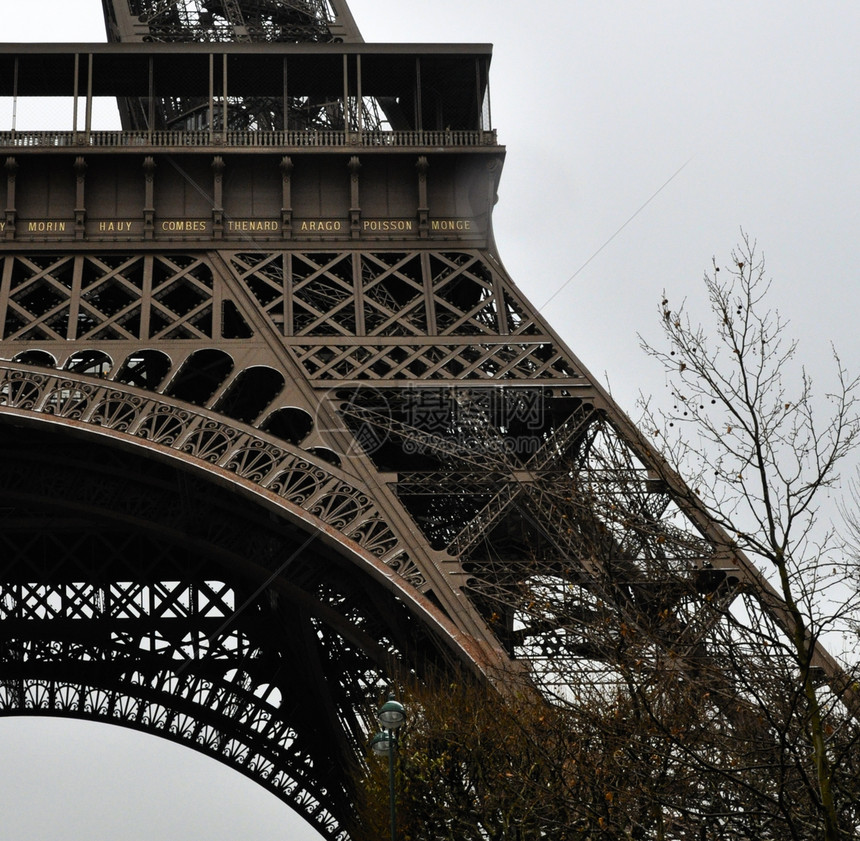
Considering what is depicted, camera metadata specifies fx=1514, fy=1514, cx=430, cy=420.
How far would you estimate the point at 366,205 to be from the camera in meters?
33.3

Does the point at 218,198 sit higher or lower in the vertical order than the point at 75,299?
higher

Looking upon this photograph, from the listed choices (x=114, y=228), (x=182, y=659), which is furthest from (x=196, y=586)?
(x=114, y=228)

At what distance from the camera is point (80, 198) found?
3256 cm

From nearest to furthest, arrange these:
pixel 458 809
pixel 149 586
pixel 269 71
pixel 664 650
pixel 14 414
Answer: pixel 664 650, pixel 458 809, pixel 14 414, pixel 269 71, pixel 149 586

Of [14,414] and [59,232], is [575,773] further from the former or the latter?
[59,232]

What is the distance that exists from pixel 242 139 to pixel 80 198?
12.5ft

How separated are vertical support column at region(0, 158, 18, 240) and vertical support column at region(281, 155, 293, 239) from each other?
5733 millimetres

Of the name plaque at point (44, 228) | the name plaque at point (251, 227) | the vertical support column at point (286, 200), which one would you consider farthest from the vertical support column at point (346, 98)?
the name plaque at point (44, 228)

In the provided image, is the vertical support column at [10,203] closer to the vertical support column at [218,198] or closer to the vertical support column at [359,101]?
the vertical support column at [218,198]

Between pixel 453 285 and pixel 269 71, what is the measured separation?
23.0 ft

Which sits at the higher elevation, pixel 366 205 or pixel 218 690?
pixel 366 205

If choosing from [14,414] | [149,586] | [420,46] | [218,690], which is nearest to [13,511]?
[149,586]

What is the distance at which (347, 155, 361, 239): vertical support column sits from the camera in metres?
32.7

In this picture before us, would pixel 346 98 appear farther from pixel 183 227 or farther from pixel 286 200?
pixel 183 227
